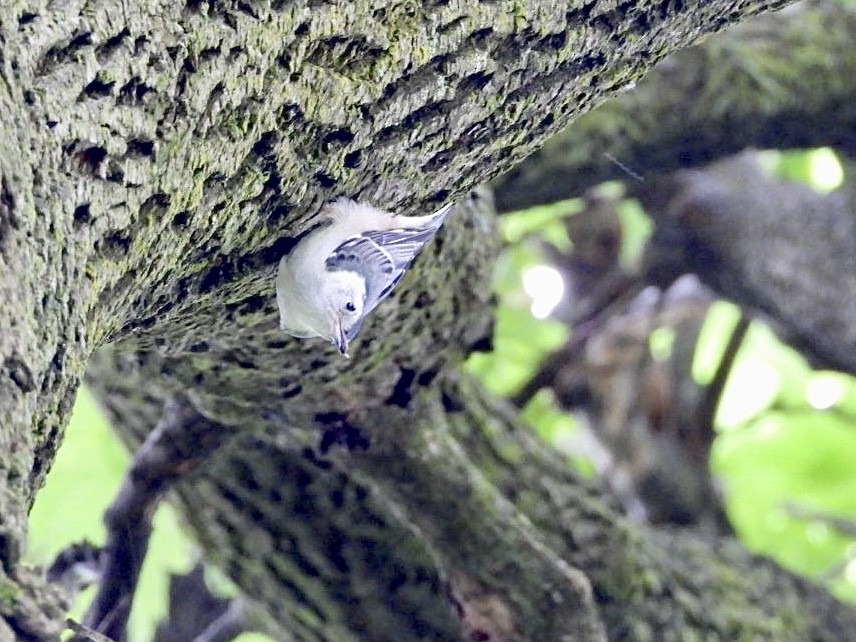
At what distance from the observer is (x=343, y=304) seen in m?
2.54

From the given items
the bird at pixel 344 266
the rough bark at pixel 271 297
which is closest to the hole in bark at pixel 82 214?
the rough bark at pixel 271 297

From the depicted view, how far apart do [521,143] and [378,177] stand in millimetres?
351

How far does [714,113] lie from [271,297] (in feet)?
7.44

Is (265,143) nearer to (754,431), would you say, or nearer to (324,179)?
(324,179)

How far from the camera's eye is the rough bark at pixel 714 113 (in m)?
4.18

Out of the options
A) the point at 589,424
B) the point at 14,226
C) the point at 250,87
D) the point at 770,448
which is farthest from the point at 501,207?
the point at 14,226

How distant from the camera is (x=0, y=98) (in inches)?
59.1

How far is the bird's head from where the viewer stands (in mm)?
2521

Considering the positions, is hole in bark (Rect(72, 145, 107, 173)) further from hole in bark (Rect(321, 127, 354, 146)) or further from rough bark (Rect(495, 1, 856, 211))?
rough bark (Rect(495, 1, 856, 211))

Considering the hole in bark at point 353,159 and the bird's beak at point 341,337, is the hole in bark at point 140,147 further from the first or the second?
the bird's beak at point 341,337

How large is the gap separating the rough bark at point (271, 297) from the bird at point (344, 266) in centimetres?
5

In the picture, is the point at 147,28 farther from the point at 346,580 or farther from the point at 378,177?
the point at 346,580

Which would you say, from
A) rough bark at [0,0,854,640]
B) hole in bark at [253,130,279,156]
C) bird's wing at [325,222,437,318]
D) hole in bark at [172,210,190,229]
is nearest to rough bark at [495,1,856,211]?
rough bark at [0,0,854,640]

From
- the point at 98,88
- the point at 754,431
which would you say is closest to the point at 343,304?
the point at 98,88
